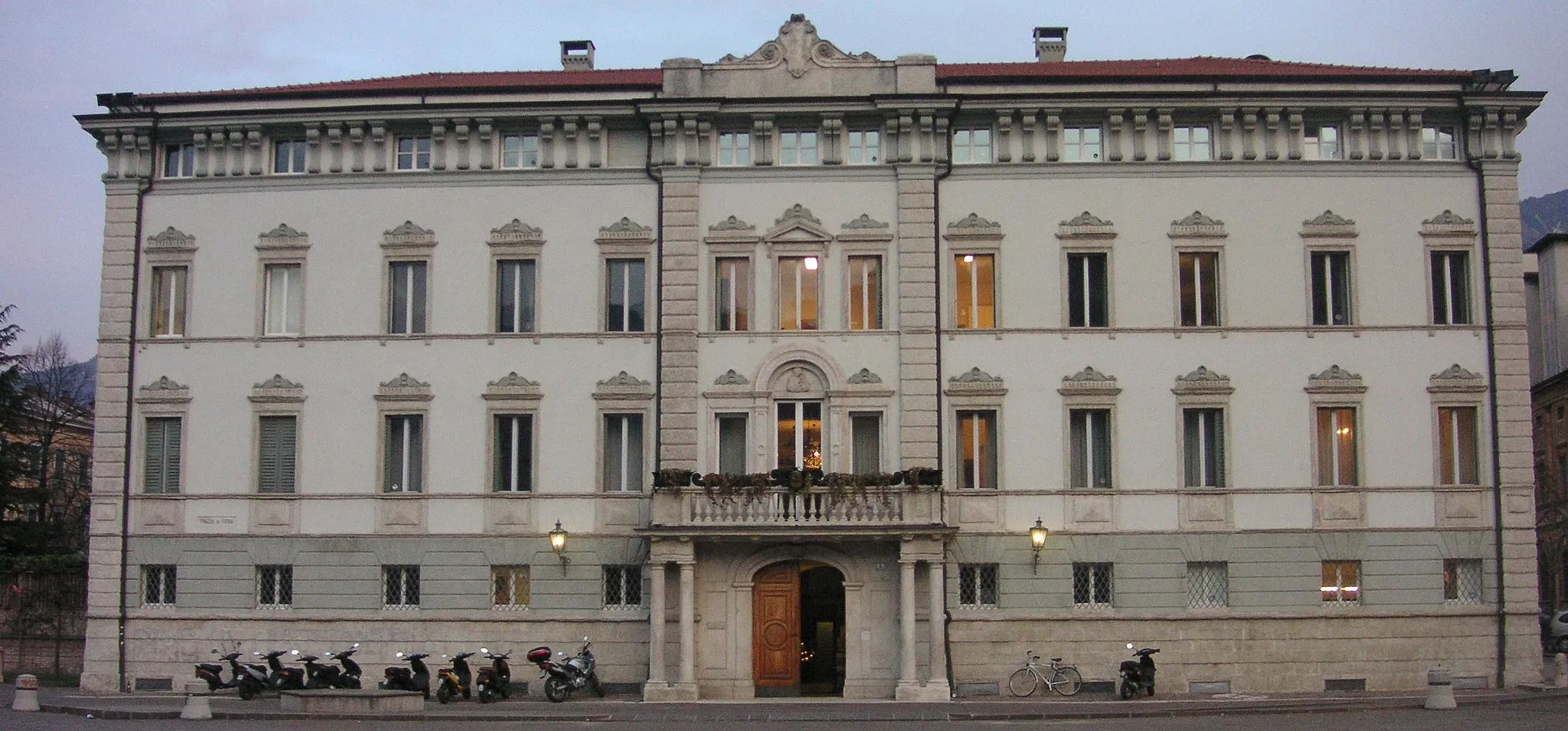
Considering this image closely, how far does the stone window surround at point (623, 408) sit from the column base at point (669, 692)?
14.9ft

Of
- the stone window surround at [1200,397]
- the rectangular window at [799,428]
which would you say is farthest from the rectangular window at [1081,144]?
the rectangular window at [799,428]

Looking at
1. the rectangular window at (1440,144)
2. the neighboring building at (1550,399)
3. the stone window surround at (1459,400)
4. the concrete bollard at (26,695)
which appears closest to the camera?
the concrete bollard at (26,695)

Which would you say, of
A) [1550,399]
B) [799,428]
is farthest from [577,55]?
[1550,399]

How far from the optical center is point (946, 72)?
129 ft

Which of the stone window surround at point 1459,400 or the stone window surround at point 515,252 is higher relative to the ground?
the stone window surround at point 515,252

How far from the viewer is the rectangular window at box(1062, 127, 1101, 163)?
37.6 m

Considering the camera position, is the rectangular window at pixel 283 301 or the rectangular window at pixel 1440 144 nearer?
the rectangular window at pixel 1440 144

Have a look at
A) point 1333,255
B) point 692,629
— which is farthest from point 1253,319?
point 692,629

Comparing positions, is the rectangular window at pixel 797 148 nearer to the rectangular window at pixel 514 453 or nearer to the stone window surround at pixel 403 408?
the rectangular window at pixel 514 453

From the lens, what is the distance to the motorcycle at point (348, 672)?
35.2m

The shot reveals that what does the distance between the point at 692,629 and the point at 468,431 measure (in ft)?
23.7

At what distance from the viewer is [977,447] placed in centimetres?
3694

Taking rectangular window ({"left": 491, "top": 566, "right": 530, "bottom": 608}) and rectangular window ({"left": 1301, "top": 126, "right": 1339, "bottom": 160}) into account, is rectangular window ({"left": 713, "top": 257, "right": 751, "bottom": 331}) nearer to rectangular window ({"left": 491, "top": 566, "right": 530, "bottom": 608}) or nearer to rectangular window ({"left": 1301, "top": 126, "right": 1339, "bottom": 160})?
rectangular window ({"left": 491, "top": 566, "right": 530, "bottom": 608})

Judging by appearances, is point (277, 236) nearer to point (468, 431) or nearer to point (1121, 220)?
point (468, 431)
